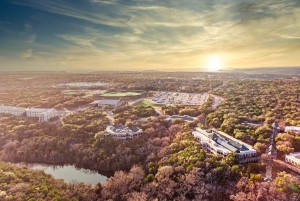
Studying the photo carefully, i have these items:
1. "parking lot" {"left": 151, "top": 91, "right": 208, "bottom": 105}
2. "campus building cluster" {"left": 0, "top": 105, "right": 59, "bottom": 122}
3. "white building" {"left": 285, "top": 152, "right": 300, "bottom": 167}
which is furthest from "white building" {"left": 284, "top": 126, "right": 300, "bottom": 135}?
"campus building cluster" {"left": 0, "top": 105, "right": 59, "bottom": 122}

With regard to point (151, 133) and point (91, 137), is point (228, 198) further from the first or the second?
point (91, 137)

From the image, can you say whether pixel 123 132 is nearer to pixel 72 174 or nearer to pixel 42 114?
pixel 72 174

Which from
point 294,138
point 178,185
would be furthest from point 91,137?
point 294,138

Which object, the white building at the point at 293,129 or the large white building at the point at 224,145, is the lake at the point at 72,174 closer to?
the large white building at the point at 224,145

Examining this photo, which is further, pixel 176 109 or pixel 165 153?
pixel 176 109

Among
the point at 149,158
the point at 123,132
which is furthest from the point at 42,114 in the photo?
the point at 149,158

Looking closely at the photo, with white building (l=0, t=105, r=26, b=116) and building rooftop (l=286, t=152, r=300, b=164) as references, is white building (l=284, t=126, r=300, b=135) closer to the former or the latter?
building rooftop (l=286, t=152, r=300, b=164)
